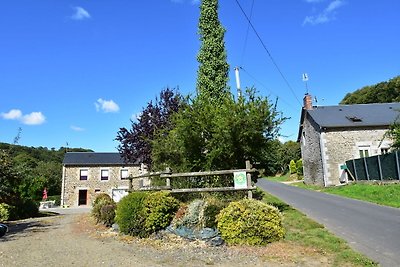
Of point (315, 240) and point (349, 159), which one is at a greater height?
point (349, 159)

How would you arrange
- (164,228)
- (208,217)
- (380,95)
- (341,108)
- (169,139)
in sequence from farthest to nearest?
(380,95)
(341,108)
(169,139)
(164,228)
(208,217)

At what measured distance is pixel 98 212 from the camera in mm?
12102

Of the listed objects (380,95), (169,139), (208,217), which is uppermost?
(380,95)

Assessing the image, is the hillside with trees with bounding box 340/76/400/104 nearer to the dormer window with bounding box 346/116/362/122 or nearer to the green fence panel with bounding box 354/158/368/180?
the dormer window with bounding box 346/116/362/122

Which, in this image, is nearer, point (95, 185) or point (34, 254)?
point (34, 254)

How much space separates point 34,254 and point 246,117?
6.50m

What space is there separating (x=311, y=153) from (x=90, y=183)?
25392mm

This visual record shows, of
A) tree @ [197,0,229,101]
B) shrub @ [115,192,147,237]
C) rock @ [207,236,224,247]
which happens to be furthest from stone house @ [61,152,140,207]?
rock @ [207,236,224,247]

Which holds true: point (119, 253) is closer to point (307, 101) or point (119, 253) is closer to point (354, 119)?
point (354, 119)

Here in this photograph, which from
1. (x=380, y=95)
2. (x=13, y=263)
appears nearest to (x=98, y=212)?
(x=13, y=263)

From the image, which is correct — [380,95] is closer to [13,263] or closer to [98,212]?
[98,212]

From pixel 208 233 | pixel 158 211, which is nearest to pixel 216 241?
pixel 208 233

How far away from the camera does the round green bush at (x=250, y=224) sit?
23.6 ft

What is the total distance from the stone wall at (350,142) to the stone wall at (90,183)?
71.1ft
